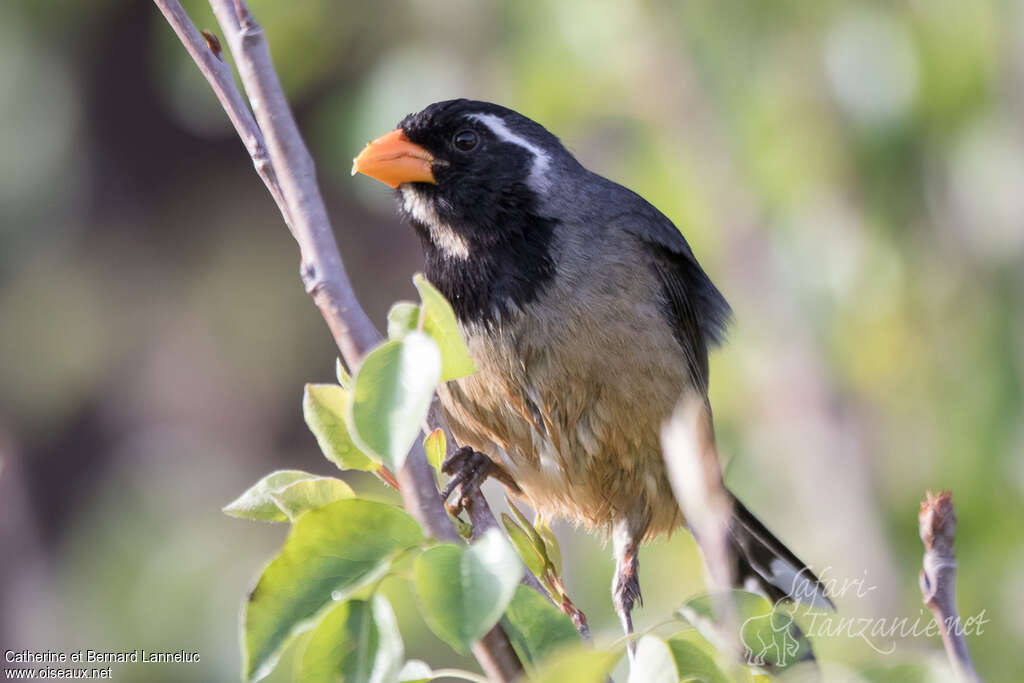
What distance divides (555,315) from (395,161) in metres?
0.75

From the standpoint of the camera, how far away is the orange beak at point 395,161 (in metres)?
3.74

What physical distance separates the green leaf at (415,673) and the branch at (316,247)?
11cm

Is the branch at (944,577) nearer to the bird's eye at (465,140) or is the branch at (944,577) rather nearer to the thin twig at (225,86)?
the thin twig at (225,86)

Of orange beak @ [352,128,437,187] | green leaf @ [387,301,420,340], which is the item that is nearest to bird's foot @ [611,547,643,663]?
orange beak @ [352,128,437,187]

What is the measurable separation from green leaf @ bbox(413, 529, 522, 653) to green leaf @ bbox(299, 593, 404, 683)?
0.12 m

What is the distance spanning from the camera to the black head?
12.0 feet

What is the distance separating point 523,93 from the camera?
19.1 ft

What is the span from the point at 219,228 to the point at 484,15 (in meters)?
4.19

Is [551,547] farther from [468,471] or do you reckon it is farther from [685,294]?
[685,294]

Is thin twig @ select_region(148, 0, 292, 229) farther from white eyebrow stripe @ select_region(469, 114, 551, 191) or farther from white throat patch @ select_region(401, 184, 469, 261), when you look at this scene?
white eyebrow stripe @ select_region(469, 114, 551, 191)

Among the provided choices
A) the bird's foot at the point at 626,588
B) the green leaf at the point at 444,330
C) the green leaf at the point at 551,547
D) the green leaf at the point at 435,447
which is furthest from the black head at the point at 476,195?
the green leaf at the point at 444,330

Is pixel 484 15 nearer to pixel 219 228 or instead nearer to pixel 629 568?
pixel 629 568

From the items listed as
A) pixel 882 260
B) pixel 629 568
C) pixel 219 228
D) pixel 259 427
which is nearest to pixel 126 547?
pixel 259 427

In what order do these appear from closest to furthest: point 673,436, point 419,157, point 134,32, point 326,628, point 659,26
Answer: point 326,628 < point 673,436 < point 419,157 < point 659,26 < point 134,32
